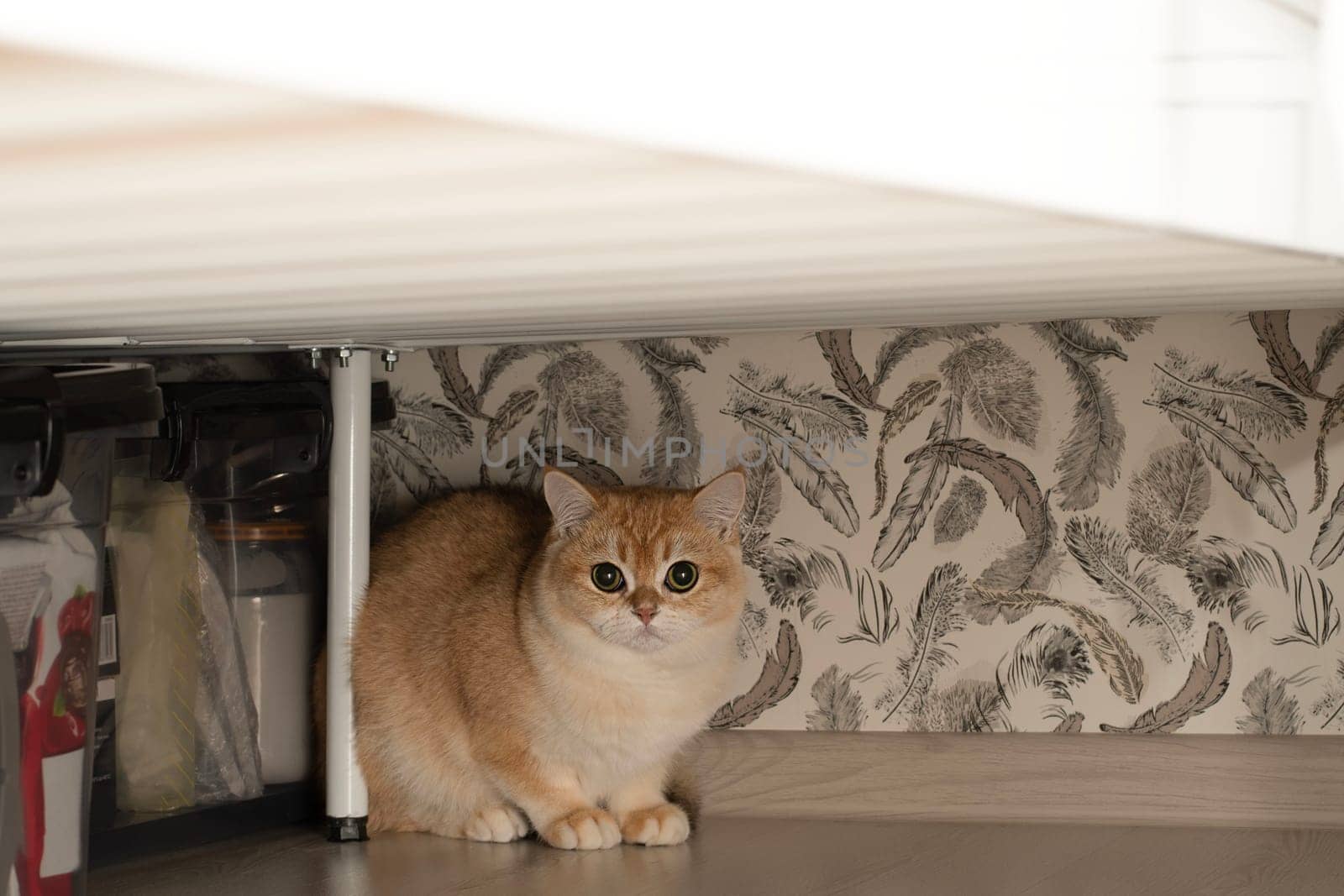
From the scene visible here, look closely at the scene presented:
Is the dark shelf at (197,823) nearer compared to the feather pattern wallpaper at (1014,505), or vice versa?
the dark shelf at (197,823)

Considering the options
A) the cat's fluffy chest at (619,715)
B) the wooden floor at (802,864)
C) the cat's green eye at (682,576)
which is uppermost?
the cat's green eye at (682,576)

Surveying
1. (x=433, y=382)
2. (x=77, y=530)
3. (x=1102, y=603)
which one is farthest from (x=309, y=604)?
(x=1102, y=603)

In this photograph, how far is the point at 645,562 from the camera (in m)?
1.88

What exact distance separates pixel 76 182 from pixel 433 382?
184cm

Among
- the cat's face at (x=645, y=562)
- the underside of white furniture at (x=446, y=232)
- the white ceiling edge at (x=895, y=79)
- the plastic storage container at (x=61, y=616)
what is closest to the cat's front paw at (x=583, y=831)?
the cat's face at (x=645, y=562)

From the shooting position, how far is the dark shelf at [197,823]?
69.3 inches

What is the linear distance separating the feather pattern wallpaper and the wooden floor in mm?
182

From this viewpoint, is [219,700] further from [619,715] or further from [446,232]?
[446,232]

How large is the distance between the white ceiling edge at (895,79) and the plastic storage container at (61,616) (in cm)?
97

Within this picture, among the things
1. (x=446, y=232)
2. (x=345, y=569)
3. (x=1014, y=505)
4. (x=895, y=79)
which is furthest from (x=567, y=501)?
(x=895, y=79)

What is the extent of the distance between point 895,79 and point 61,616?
1.17 metres

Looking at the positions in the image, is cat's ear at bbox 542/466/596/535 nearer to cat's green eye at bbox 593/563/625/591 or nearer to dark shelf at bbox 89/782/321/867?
cat's green eye at bbox 593/563/625/591

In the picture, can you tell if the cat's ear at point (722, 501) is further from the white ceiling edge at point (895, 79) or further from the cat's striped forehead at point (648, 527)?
the white ceiling edge at point (895, 79)

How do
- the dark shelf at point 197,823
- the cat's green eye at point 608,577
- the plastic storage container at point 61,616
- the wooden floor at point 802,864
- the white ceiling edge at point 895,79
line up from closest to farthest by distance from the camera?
the white ceiling edge at point 895,79, the plastic storage container at point 61,616, the wooden floor at point 802,864, the dark shelf at point 197,823, the cat's green eye at point 608,577
